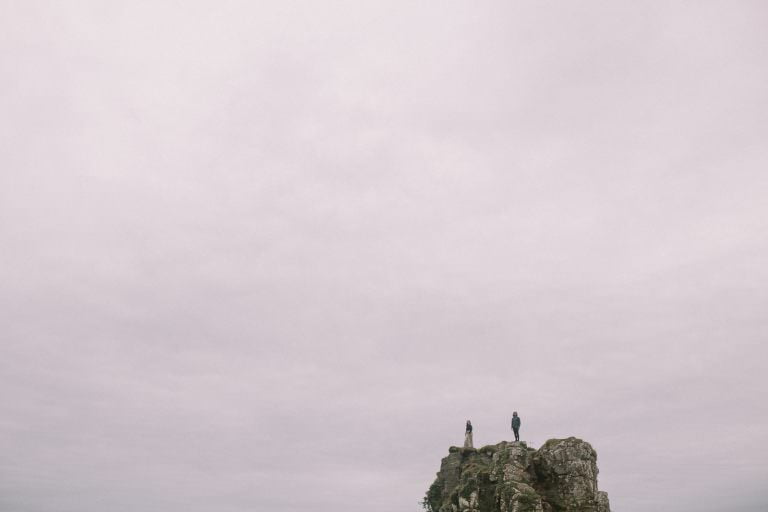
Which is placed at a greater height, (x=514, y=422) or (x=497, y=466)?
(x=514, y=422)

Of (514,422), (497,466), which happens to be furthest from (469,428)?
(497,466)

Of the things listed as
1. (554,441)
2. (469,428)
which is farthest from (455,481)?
(554,441)

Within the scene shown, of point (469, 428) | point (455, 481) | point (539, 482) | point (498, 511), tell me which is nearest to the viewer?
point (498, 511)

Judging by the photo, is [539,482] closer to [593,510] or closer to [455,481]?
[593,510]

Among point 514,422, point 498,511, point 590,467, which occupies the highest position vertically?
point 514,422

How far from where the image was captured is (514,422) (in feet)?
234

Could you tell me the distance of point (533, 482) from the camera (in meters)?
60.7

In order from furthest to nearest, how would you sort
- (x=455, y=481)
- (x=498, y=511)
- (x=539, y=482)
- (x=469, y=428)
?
1. (x=469, y=428)
2. (x=455, y=481)
3. (x=539, y=482)
4. (x=498, y=511)

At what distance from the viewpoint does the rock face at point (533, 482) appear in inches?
2251

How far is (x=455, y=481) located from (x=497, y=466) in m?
11.2

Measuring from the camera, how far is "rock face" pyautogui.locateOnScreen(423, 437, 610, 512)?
57188 mm

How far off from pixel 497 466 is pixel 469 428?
17.4 meters

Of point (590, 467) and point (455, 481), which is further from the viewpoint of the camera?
point (455, 481)

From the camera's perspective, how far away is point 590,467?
59781 mm
